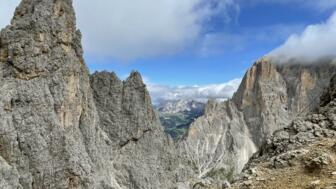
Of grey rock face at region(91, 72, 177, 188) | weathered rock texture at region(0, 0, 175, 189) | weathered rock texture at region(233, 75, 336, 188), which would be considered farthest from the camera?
grey rock face at region(91, 72, 177, 188)

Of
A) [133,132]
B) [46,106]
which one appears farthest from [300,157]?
[133,132]

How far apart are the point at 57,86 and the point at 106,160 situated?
28.2 meters

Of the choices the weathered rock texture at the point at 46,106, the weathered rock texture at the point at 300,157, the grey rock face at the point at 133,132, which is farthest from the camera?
the grey rock face at the point at 133,132

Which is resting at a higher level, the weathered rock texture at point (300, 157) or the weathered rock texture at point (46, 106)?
the weathered rock texture at point (46, 106)

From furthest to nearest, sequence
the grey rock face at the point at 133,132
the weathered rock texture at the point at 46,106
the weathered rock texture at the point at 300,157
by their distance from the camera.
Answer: the grey rock face at the point at 133,132
the weathered rock texture at the point at 46,106
the weathered rock texture at the point at 300,157

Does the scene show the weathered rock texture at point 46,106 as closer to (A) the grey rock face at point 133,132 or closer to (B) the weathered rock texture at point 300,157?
(A) the grey rock face at point 133,132

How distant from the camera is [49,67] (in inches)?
4149

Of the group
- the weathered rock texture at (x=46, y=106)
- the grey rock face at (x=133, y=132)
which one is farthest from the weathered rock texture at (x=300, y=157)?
the grey rock face at (x=133, y=132)

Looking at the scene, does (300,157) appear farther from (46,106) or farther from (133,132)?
(133,132)

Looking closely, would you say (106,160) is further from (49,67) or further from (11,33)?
(11,33)

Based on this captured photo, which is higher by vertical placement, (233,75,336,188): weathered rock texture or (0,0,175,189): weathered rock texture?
(0,0,175,189): weathered rock texture

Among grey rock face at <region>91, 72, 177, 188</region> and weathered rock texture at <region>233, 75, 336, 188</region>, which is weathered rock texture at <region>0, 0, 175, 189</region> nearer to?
grey rock face at <region>91, 72, 177, 188</region>

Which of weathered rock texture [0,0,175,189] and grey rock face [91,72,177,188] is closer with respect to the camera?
weathered rock texture [0,0,175,189]

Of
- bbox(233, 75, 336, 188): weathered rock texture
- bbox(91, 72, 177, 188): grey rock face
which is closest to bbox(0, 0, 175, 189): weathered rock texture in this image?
bbox(91, 72, 177, 188): grey rock face
